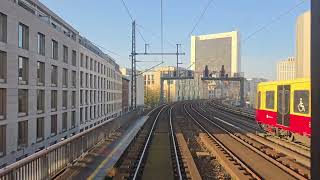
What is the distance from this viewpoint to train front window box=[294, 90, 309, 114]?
16672 millimetres

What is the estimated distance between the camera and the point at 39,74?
90.2ft

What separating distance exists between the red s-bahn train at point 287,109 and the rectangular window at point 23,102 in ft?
42.8

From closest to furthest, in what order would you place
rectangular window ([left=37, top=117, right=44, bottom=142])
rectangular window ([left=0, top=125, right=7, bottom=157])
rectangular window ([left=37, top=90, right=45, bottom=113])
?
rectangular window ([left=0, top=125, right=7, bottom=157])
rectangular window ([left=37, top=117, right=44, bottom=142])
rectangular window ([left=37, top=90, right=45, bottom=113])

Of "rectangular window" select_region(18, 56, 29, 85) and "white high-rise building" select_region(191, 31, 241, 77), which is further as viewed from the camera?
"white high-rise building" select_region(191, 31, 241, 77)

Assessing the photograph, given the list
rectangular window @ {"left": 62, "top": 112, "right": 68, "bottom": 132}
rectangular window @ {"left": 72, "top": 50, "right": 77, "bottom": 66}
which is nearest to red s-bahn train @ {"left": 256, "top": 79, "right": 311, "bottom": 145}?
rectangular window @ {"left": 62, "top": 112, "right": 68, "bottom": 132}

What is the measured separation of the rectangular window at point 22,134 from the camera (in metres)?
23.0

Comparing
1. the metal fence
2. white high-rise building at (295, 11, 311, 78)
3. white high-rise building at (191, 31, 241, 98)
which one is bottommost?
the metal fence

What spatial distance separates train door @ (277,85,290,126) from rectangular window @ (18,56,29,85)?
13578 mm

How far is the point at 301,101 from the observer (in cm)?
1734

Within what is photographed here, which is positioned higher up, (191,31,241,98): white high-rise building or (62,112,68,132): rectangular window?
(191,31,241,98): white high-rise building

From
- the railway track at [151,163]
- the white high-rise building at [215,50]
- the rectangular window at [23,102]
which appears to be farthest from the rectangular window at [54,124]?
the white high-rise building at [215,50]

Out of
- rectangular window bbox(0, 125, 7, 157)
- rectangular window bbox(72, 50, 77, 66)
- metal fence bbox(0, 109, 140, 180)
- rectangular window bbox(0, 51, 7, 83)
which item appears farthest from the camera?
rectangular window bbox(72, 50, 77, 66)

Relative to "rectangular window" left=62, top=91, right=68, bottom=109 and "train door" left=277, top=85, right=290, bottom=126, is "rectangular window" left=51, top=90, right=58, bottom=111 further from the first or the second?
"train door" left=277, top=85, right=290, bottom=126

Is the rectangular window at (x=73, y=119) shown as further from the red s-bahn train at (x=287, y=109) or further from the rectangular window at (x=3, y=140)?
the red s-bahn train at (x=287, y=109)
